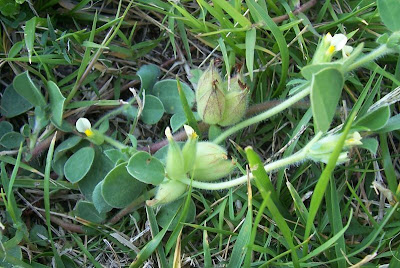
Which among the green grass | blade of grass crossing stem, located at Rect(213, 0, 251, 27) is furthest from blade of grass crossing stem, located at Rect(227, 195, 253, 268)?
Result: blade of grass crossing stem, located at Rect(213, 0, 251, 27)

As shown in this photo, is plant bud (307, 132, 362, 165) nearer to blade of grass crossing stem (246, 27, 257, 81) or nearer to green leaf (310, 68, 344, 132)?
green leaf (310, 68, 344, 132)

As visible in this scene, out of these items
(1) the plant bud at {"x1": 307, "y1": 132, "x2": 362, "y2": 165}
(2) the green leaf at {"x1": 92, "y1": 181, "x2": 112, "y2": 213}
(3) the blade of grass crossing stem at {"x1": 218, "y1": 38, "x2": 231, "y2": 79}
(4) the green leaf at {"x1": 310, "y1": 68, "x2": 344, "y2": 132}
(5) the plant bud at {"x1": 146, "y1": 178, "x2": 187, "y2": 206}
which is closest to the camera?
(4) the green leaf at {"x1": 310, "y1": 68, "x2": 344, "y2": 132}

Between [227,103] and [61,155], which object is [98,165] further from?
[227,103]

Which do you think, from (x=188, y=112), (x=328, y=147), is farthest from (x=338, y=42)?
(x=188, y=112)

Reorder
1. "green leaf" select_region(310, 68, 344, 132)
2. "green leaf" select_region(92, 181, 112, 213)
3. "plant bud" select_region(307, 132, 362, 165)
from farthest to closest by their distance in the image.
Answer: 1. "green leaf" select_region(92, 181, 112, 213)
2. "plant bud" select_region(307, 132, 362, 165)
3. "green leaf" select_region(310, 68, 344, 132)

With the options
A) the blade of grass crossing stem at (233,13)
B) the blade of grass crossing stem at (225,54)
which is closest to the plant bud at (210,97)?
the blade of grass crossing stem at (225,54)

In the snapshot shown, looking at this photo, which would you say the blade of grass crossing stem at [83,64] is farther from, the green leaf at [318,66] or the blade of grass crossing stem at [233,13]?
the green leaf at [318,66]

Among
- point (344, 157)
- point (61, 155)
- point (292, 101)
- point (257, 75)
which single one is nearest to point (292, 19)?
point (257, 75)
